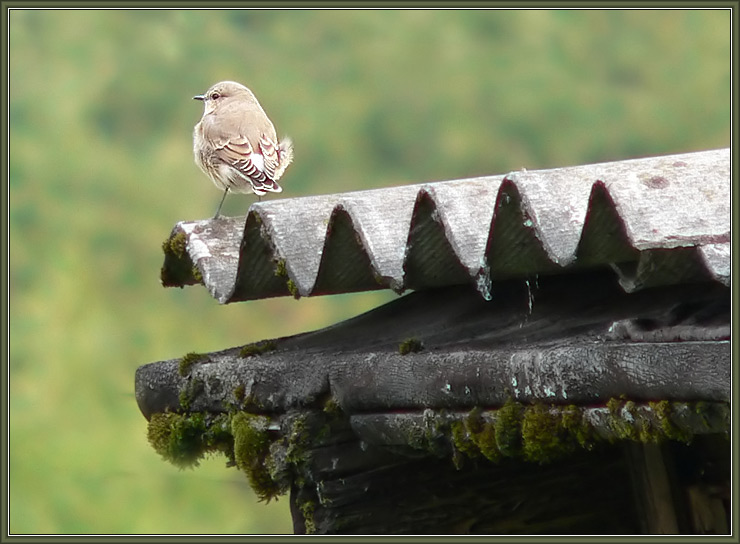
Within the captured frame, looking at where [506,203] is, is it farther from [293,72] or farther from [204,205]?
[293,72]

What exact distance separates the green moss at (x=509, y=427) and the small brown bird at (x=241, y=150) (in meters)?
3.15

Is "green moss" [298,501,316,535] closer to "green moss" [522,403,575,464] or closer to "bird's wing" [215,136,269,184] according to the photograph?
"green moss" [522,403,575,464]

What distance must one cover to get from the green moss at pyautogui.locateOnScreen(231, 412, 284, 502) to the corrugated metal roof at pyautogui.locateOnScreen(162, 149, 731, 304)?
0.35 meters

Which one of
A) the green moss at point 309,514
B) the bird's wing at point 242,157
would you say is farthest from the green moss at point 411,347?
the bird's wing at point 242,157

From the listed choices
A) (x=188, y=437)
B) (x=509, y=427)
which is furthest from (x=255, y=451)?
(x=509, y=427)

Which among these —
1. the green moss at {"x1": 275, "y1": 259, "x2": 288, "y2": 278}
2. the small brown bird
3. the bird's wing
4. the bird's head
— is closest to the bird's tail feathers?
the small brown bird

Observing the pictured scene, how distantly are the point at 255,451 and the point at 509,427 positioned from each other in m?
0.85

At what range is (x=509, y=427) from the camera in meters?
2.52

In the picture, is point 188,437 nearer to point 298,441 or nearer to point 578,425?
point 298,441

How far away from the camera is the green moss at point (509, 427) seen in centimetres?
252

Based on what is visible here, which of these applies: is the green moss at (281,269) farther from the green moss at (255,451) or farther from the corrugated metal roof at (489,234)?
the green moss at (255,451)

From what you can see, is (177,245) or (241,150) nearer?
(177,245)

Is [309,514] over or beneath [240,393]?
beneath

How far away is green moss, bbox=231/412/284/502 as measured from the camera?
3.11 meters
